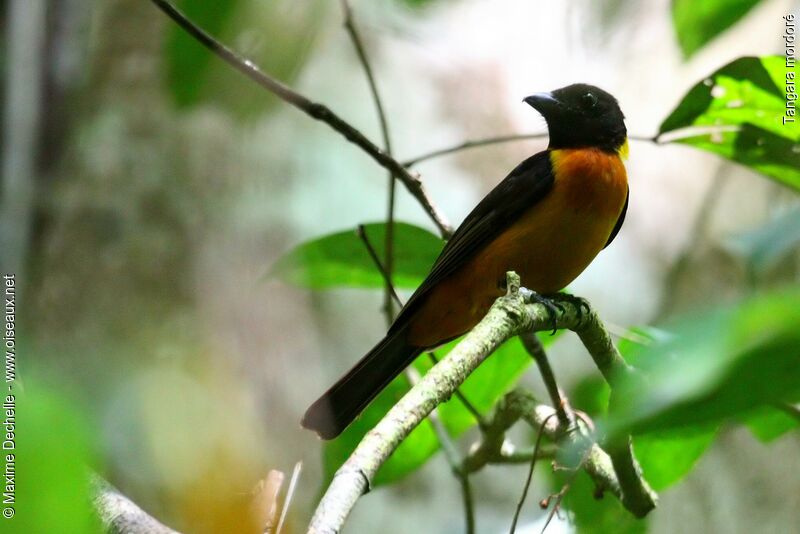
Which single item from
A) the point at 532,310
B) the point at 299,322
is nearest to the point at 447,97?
the point at 299,322

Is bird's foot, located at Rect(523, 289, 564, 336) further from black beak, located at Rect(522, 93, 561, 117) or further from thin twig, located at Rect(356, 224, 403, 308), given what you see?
black beak, located at Rect(522, 93, 561, 117)

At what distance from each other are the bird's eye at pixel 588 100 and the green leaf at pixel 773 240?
2.42m

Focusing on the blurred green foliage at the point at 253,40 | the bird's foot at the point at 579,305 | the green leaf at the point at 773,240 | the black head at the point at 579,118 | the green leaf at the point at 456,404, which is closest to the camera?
the green leaf at the point at 773,240

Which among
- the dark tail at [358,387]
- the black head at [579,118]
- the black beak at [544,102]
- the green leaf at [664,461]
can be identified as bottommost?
the green leaf at [664,461]

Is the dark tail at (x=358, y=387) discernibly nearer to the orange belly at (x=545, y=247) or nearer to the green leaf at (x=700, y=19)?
the orange belly at (x=545, y=247)

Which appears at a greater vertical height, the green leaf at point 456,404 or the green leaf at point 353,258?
the green leaf at point 353,258

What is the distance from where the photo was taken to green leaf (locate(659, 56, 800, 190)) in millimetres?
2361

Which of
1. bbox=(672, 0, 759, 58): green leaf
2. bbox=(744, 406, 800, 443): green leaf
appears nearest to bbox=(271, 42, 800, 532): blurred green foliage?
bbox=(744, 406, 800, 443): green leaf

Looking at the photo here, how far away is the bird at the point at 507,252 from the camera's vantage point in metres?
2.79

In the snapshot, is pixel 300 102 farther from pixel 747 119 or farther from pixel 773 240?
pixel 773 240

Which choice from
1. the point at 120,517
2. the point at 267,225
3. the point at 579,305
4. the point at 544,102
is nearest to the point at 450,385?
the point at 120,517

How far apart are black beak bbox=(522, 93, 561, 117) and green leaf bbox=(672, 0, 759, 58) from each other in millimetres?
1036

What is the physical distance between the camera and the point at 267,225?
5.04 metres

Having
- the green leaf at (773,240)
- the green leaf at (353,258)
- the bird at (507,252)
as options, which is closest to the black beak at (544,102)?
the bird at (507,252)
